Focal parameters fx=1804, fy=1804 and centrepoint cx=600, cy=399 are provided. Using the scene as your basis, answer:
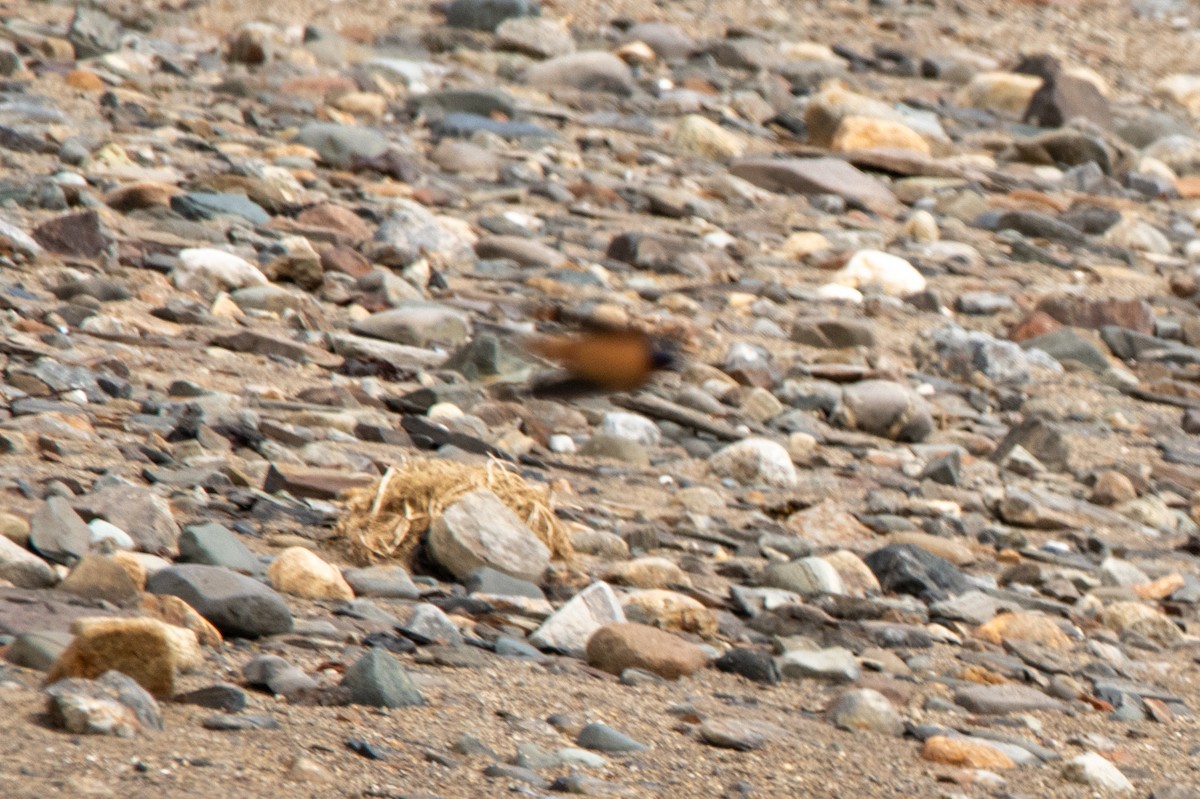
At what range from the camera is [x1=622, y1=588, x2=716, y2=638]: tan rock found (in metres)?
3.57

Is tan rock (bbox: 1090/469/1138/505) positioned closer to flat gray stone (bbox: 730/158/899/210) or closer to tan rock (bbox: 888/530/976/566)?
tan rock (bbox: 888/530/976/566)

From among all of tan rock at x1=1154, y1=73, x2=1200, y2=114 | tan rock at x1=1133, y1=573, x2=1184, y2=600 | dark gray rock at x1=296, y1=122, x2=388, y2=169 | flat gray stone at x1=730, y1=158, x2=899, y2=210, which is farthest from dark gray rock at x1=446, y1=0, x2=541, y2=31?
tan rock at x1=1133, y1=573, x2=1184, y2=600

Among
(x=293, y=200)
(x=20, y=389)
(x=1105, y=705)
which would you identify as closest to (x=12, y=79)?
(x=293, y=200)

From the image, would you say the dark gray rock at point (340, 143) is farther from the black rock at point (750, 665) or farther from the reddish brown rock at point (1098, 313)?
the black rock at point (750, 665)

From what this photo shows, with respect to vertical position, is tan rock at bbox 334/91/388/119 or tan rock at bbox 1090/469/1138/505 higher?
tan rock at bbox 334/91/388/119

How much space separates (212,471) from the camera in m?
3.85

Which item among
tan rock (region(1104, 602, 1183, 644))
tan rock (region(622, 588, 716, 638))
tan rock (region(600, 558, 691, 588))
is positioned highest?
tan rock (region(622, 588, 716, 638))

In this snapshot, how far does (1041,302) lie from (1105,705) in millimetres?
3688

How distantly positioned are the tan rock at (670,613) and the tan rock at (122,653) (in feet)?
3.88

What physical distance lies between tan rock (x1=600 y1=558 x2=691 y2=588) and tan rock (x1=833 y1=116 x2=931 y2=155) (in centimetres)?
538

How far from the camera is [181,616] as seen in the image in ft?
9.46

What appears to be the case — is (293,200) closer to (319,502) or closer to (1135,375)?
(319,502)

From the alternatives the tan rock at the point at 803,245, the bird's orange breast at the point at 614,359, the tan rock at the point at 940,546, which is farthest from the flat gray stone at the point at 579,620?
the tan rock at the point at 803,245

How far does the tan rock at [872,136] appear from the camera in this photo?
8.96m
